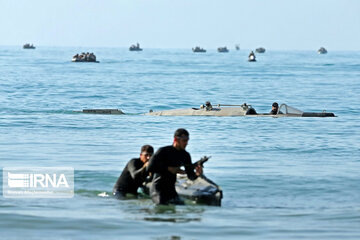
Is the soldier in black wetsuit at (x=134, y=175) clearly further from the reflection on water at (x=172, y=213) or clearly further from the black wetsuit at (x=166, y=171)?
the reflection on water at (x=172, y=213)

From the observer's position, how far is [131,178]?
64.5ft

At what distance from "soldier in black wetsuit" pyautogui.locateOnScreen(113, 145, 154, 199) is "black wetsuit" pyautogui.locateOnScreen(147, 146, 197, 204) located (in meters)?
0.66

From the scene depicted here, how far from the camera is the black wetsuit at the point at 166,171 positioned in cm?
1769

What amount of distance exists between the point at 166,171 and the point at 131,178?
1.94 meters

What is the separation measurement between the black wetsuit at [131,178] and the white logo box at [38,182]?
1793mm

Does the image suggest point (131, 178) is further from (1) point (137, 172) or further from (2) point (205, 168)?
(2) point (205, 168)

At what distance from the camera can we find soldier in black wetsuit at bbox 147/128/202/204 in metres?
17.5

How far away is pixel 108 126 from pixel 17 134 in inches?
235

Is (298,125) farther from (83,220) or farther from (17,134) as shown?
(83,220)

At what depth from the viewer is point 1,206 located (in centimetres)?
1925

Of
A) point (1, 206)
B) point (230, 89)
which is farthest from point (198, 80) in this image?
point (1, 206)

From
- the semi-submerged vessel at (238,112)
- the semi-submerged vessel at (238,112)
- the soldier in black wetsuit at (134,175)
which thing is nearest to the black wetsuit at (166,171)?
the soldier in black wetsuit at (134,175)

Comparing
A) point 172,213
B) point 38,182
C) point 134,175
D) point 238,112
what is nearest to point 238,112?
point 238,112

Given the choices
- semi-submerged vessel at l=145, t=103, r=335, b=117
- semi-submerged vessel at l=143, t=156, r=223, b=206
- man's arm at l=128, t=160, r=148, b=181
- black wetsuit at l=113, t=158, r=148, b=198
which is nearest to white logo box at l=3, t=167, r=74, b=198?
black wetsuit at l=113, t=158, r=148, b=198
